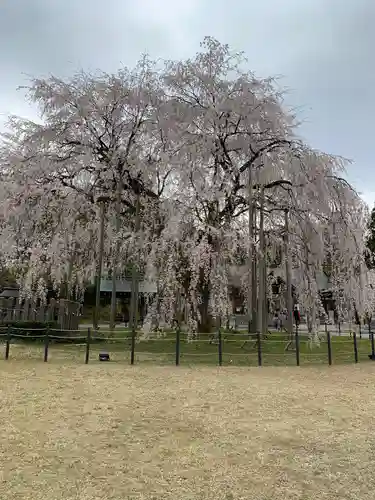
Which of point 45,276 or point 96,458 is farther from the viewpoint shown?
point 45,276

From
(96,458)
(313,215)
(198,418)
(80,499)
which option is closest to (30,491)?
(80,499)

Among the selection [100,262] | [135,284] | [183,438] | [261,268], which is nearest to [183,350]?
[135,284]

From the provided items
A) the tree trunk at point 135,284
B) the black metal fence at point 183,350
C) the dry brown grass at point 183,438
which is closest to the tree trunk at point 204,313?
the black metal fence at point 183,350

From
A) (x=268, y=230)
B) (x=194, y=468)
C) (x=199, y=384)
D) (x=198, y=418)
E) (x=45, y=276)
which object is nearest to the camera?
(x=194, y=468)

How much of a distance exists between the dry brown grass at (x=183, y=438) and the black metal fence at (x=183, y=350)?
2.40 m

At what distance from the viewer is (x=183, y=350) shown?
13.1m

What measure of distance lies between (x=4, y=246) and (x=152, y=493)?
13.9 metres

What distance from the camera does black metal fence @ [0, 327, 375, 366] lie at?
10906mm

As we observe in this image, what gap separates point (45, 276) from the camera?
59.8 feet

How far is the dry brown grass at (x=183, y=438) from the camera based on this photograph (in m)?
3.47

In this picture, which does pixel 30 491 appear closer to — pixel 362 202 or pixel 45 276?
pixel 362 202

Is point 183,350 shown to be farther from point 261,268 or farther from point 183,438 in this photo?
point 183,438

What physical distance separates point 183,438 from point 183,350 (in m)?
8.37

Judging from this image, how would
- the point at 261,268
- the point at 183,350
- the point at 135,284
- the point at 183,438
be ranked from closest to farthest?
the point at 183,438 → the point at 183,350 → the point at 261,268 → the point at 135,284
